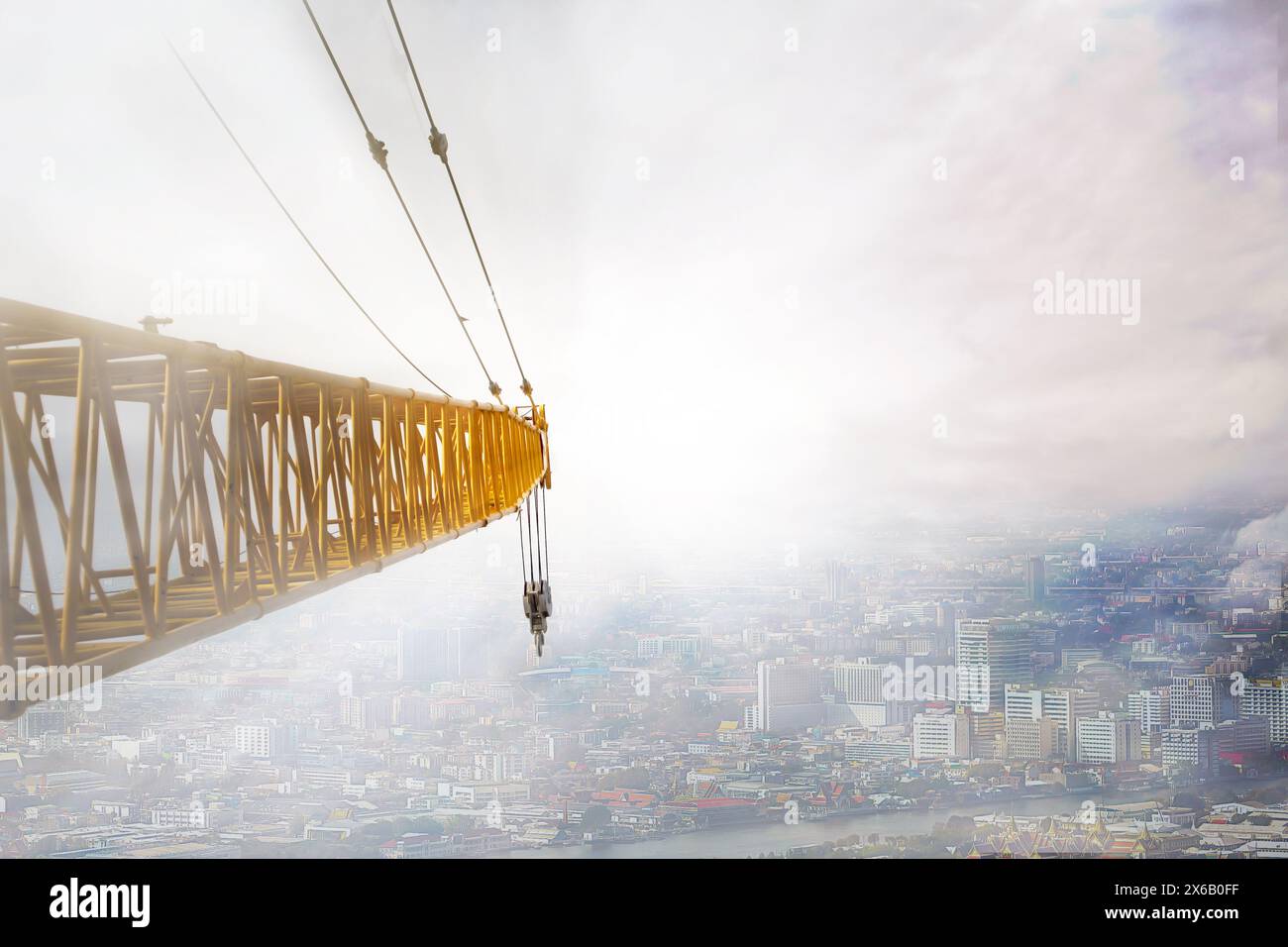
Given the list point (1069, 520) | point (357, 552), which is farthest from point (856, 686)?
point (357, 552)

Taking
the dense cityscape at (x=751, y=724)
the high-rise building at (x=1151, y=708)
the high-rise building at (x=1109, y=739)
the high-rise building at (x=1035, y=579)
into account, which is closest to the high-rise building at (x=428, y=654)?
the dense cityscape at (x=751, y=724)

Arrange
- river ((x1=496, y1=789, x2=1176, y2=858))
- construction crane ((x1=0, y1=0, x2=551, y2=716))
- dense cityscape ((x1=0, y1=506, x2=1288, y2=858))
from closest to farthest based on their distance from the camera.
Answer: construction crane ((x1=0, y1=0, x2=551, y2=716)), river ((x1=496, y1=789, x2=1176, y2=858)), dense cityscape ((x1=0, y1=506, x2=1288, y2=858))

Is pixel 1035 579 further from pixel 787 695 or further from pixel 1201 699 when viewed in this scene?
pixel 787 695

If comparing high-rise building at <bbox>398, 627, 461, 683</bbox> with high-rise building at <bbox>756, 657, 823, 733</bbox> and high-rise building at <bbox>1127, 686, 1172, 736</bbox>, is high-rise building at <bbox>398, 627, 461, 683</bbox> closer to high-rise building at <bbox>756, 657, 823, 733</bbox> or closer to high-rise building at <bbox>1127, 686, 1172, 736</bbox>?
high-rise building at <bbox>756, 657, 823, 733</bbox>

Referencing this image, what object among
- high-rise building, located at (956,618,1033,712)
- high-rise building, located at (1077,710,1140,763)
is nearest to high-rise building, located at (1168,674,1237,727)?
high-rise building, located at (1077,710,1140,763)

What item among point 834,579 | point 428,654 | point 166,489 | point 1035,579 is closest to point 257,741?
point 428,654

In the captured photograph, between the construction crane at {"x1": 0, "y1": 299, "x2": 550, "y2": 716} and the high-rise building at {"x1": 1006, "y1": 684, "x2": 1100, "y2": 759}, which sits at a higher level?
the construction crane at {"x1": 0, "y1": 299, "x2": 550, "y2": 716}

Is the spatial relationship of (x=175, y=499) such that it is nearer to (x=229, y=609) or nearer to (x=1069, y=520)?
(x=229, y=609)
